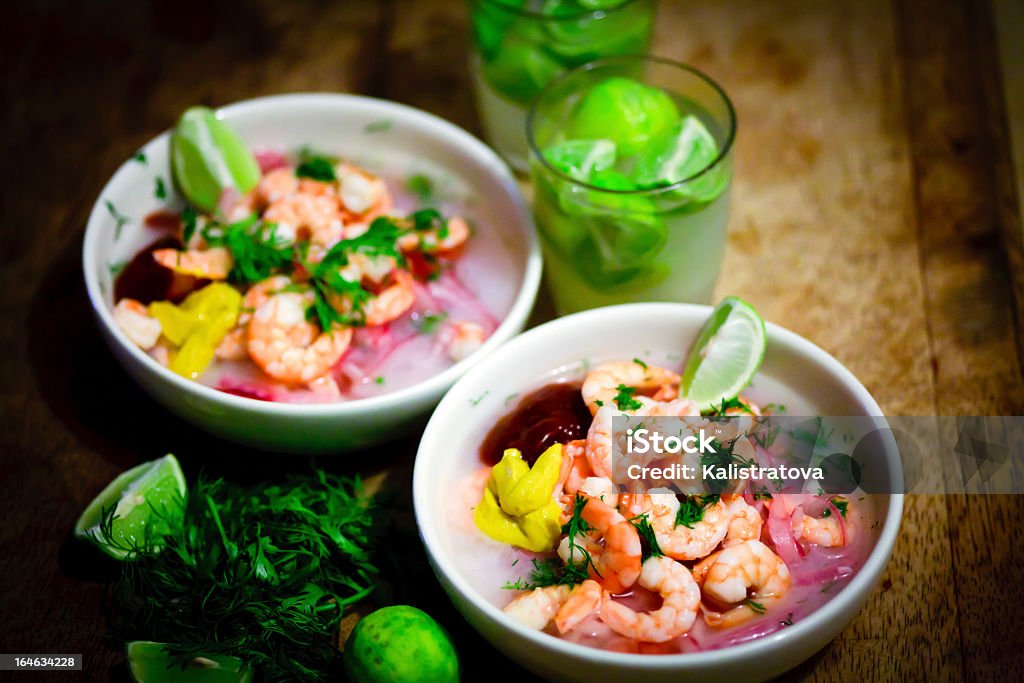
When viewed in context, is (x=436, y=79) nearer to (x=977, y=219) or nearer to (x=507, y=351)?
(x=507, y=351)

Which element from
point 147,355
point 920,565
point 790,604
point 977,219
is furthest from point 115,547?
point 977,219

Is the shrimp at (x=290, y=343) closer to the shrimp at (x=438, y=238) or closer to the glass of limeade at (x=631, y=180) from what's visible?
the shrimp at (x=438, y=238)

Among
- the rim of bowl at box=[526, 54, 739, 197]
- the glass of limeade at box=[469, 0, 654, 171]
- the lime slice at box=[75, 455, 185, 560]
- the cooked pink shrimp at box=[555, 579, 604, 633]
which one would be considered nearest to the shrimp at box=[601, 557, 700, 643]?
the cooked pink shrimp at box=[555, 579, 604, 633]

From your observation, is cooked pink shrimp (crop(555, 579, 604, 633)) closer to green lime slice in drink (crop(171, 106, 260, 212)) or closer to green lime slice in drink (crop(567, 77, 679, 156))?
green lime slice in drink (crop(567, 77, 679, 156))

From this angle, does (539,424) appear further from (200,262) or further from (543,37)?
(543,37)

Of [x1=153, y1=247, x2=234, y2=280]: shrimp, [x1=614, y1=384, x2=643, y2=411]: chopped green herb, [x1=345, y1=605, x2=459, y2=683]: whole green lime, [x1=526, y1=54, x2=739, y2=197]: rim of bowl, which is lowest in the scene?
[x1=345, y1=605, x2=459, y2=683]: whole green lime

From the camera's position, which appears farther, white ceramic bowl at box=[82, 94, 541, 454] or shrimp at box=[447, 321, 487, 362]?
shrimp at box=[447, 321, 487, 362]
